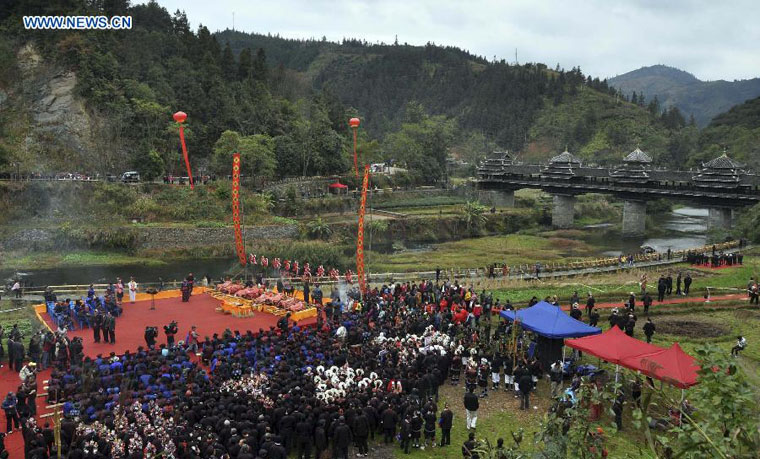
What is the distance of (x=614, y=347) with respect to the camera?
18641mm

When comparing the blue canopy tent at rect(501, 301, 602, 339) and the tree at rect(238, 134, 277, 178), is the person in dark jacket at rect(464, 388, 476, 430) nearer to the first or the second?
the blue canopy tent at rect(501, 301, 602, 339)

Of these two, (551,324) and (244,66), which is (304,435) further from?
(244,66)

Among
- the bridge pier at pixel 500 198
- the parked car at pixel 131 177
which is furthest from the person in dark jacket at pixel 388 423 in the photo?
the bridge pier at pixel 500 198

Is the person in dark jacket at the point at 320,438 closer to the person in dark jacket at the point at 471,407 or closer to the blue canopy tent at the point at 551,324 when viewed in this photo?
the person in dark jacket at the point at 471,407

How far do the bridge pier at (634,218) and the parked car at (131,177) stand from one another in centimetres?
4999

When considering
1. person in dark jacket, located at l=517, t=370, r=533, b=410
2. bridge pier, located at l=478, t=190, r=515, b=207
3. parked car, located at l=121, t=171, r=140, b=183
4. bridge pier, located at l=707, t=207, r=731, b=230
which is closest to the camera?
person in dark jacket, located at l=517, t=370, r=533, b=410

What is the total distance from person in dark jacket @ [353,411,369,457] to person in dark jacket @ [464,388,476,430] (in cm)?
292

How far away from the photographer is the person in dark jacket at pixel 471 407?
55.7 feet

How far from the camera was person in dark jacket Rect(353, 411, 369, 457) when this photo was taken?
1581 cm

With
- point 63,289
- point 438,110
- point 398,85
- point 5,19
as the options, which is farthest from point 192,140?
point 398,85

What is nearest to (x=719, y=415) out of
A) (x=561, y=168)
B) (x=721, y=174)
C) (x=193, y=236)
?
(x=193, y=236)

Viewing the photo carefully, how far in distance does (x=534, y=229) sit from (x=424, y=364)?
174 ft

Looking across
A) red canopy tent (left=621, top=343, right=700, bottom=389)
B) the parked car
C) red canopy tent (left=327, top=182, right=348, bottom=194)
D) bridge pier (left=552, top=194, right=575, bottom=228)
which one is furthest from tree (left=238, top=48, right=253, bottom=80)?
red canopy tent (left=621, top=343, right=700, bottom=389)

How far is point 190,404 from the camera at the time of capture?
1611cm
